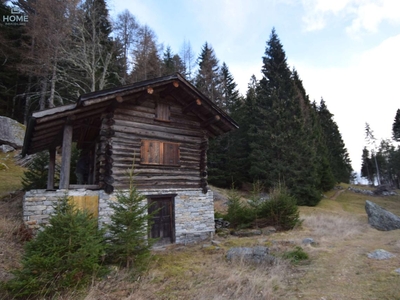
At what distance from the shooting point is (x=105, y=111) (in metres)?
10.6

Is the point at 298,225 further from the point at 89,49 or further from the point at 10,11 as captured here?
the point at 10,11

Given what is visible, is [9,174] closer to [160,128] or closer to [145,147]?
[145,147]

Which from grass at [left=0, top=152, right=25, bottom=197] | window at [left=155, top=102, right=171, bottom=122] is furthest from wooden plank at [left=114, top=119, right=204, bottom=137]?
grass at [left=0, top=152, right=25, bottom=197]

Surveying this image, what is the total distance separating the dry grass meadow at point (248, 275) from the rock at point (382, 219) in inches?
169

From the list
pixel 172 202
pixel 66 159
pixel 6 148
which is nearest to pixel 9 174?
pixel 6 148

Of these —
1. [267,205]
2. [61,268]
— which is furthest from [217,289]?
[267,205]

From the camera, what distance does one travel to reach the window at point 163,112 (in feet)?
38.7

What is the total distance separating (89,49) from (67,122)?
18.9 metres

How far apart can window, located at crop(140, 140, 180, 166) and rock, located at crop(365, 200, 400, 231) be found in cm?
1292

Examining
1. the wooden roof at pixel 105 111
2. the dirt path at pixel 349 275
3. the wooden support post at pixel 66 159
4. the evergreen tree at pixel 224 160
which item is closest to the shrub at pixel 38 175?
the wooden roof at pixel 105 111

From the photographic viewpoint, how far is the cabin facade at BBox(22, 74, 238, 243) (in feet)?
30.4

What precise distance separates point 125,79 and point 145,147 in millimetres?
20825

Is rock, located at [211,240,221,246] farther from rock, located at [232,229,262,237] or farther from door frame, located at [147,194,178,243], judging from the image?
rock, located at [232,229,262,237]

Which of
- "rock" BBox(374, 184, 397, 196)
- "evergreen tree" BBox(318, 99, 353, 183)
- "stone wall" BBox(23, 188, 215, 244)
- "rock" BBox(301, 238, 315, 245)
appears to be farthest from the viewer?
"evergreen tree" BBox(318, 99, 353, 183)
